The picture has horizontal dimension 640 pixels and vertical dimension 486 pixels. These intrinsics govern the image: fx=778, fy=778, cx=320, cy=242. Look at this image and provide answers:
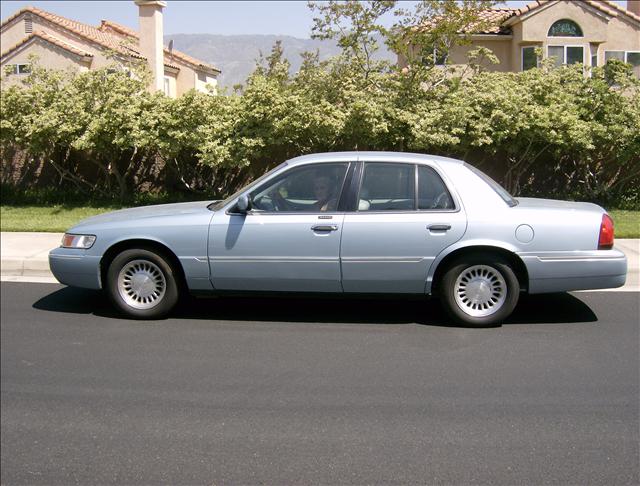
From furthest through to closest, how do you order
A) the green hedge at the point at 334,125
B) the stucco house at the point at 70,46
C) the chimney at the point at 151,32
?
1. the stucco house at the point at 70,46
2. the chimney at the point at 151,32
3. the green hedge at the point at 334,125

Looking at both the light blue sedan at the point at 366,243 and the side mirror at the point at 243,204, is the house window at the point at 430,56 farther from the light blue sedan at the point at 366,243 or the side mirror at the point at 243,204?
the side mirror at the point at 243,204

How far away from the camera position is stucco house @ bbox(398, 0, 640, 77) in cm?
3241

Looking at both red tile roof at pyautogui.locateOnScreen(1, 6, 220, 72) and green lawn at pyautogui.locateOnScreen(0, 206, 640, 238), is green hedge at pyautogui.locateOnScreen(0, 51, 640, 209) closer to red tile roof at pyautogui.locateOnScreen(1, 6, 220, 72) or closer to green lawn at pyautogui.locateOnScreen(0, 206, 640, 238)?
green lawn at pyautogui.locateOnScreen(0, 206, 640, 238)

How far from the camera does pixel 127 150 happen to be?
16891 millimetres

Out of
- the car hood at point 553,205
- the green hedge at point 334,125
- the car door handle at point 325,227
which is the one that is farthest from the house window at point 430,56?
the car door handle at point 325,227

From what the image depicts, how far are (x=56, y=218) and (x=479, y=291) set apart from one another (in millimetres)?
9613

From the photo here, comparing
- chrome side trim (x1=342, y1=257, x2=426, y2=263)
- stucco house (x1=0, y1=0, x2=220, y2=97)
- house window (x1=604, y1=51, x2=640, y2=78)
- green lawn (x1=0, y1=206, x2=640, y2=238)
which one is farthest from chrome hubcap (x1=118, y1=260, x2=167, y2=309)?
house window (x1=604, y1=51, x2=640, y2=78)

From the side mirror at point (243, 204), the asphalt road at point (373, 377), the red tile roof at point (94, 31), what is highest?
the red tile roof at point (94, 31)

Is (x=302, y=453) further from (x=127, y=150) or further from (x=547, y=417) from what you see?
(x=127, y=150)

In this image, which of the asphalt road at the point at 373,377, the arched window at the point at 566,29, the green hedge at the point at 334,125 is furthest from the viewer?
the arched window at the point at 566,29

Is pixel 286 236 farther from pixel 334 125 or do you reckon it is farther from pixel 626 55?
pixel 626 55

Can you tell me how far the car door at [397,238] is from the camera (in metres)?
7.36

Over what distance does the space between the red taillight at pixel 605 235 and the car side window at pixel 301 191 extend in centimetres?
252

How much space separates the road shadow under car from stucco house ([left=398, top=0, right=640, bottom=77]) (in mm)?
25195
